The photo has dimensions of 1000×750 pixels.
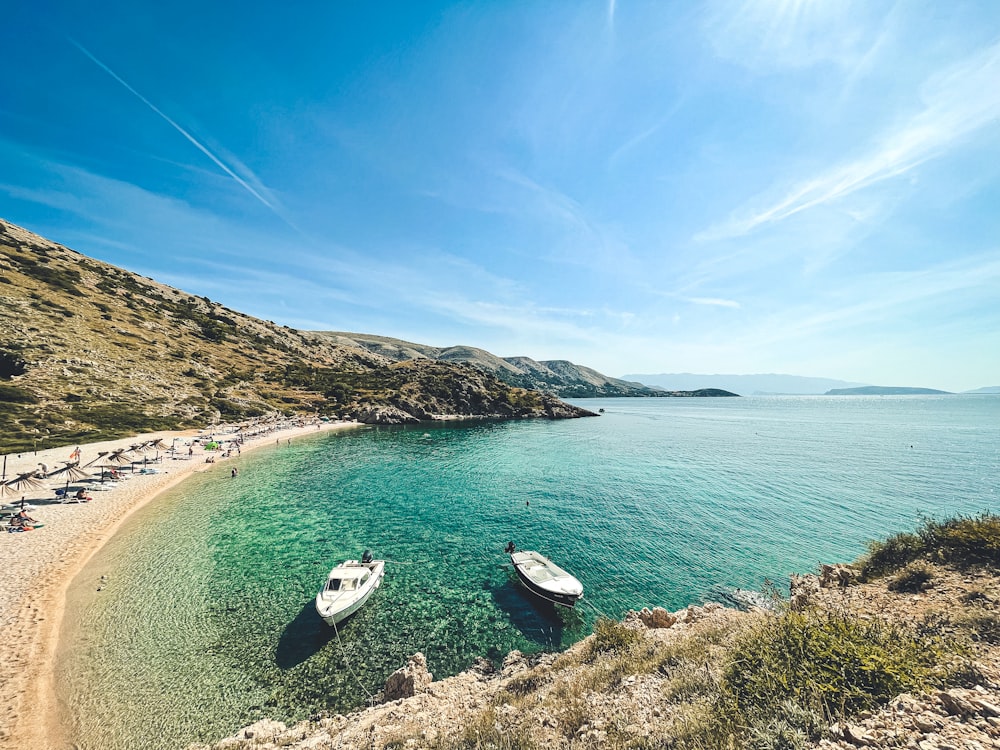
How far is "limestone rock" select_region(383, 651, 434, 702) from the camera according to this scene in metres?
13.2

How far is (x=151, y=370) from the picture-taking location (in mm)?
77312

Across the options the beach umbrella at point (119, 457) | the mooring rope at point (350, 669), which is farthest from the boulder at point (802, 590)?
the beach umbrella at point (119, 457)

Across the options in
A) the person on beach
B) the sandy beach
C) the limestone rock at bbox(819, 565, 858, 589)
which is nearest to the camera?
the sandy beach

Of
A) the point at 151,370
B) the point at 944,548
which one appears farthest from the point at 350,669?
the point at 151,370

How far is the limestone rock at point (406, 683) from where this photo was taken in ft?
43.2

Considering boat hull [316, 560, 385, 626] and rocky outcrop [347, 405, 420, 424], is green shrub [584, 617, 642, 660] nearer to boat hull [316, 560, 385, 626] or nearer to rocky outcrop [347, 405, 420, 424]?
boat hull [316, 560, 385, 626]

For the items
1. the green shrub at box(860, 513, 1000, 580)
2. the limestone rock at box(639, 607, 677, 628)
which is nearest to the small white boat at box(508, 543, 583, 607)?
the limestone rock at box(639, 607, 677, 628)

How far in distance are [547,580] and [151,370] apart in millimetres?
98511

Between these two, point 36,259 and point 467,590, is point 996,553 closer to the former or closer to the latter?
point 467,590

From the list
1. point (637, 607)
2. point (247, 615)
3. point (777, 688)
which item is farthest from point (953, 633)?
point (247, 615)

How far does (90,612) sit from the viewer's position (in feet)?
58.2

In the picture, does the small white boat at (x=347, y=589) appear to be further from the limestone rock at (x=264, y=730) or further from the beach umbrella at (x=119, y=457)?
the beach umbrella at (x=119, y=457)

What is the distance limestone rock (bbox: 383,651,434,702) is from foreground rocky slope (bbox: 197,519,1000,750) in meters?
0.06

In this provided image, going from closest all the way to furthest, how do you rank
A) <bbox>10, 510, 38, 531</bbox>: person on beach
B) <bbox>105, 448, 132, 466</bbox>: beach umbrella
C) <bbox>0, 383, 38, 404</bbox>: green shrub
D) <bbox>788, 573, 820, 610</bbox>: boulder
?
<bbox>788, 573, 820, 610</bbox>: boulder, <bbox>10, 510, 38, 531</bbox>: person on beach, <bbox>105, 448, 132, 466</bbox>: beach umbrella, <bbox>0, 383, 38, 404</bbox>: green shrub
